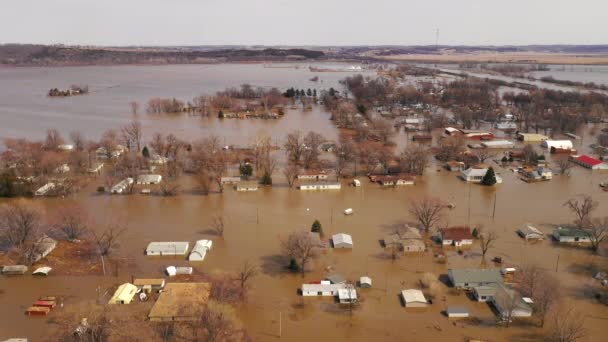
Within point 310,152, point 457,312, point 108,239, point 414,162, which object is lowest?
point 457,312

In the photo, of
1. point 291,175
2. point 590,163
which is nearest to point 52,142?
point 291,175

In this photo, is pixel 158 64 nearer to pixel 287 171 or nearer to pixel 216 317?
pixel 287 171

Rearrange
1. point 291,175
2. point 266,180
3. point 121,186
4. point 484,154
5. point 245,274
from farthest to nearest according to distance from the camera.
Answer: point 484,154 < point 291,175 < point 266,180 < point 121,186 < point 245,274

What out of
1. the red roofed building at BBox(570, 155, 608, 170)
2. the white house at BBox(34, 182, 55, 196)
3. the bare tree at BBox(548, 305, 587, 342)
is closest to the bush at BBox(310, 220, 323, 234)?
the bare tree at BBox(548, 305, 587, 342)

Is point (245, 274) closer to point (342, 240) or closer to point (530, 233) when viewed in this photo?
point (342, 240)

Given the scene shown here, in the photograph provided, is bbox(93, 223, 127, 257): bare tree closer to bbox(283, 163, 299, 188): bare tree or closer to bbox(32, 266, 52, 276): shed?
bbox(32, 266, 52, 276): shed

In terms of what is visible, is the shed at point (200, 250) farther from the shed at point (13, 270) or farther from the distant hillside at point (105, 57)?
the distant hillside at point (105, 57)
